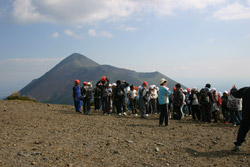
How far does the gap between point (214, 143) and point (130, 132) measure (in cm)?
330

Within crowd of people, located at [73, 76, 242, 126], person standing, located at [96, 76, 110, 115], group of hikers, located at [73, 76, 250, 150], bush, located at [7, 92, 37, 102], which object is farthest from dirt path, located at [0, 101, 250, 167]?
bush, located at [7, 92, 37, 102]

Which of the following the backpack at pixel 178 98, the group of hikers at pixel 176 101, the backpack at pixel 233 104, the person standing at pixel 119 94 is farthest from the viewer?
the person standing at pixel 119 94

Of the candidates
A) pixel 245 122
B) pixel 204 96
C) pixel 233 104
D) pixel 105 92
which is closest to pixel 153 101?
pixel 105 92

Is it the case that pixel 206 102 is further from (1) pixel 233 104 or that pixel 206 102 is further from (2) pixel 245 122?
(2) pixel 245 122

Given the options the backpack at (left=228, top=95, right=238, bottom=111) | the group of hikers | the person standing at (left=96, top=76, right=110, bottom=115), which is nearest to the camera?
the group of hikers

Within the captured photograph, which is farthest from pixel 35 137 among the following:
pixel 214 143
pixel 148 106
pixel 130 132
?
pixel 148 106

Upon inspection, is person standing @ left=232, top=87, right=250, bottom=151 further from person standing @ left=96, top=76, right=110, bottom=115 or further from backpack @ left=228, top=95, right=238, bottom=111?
person standing @ left=96, top=76, right=110, bottom=115

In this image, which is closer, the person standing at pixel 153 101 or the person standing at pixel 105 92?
the person standing at pixel 105 92

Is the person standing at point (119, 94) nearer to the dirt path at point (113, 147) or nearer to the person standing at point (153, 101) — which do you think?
Answer: the person standing at point (153, 101)

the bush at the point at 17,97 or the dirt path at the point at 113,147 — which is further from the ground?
the bush at the point at 17,97

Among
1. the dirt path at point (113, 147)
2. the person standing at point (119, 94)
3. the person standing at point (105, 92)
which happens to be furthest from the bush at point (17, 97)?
the dirt path at point (113, 147)

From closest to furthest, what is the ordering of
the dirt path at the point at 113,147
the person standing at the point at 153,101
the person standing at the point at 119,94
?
the dirt path at the point at 113,147, the person standing at the point at 119,94, the person standing at the point at 153,101

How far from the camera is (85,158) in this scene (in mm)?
5809

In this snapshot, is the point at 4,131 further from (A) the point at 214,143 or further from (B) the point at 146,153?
(A) the point at 214,143
